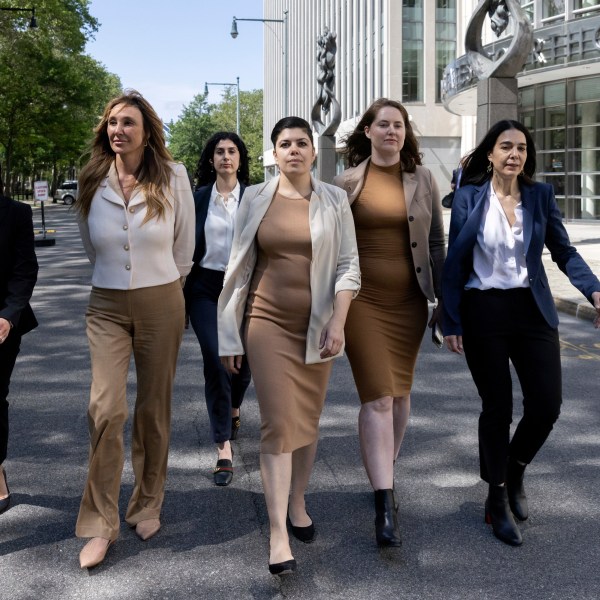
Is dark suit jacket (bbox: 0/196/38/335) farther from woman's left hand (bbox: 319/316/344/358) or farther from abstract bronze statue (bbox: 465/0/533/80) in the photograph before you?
abstract bronze statue (bbox: 465/0/533/80)

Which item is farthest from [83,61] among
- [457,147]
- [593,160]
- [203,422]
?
[203,422]

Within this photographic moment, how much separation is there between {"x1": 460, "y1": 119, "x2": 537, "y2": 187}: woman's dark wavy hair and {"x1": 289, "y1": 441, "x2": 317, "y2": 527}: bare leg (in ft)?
4.91

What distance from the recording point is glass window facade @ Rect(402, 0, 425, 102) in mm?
51250

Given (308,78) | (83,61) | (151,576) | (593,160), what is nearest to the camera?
(151,576)

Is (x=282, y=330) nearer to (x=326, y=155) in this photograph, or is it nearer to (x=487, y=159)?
(x=487, y=159)

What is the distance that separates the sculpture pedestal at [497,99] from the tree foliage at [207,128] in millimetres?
79265

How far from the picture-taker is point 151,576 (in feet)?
12.2

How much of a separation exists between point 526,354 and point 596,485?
1.20 meters

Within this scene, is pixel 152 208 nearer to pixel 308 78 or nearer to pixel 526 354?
pixel 526 354

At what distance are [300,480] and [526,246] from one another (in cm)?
149

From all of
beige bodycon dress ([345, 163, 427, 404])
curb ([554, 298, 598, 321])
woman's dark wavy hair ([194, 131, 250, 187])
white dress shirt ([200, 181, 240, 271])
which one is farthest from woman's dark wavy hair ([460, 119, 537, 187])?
curb ([554, 298, 598, 321])

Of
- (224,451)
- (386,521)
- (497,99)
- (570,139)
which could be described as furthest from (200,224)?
(570,139)

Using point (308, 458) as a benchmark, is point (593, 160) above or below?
above

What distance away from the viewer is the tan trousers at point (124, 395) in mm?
3926
